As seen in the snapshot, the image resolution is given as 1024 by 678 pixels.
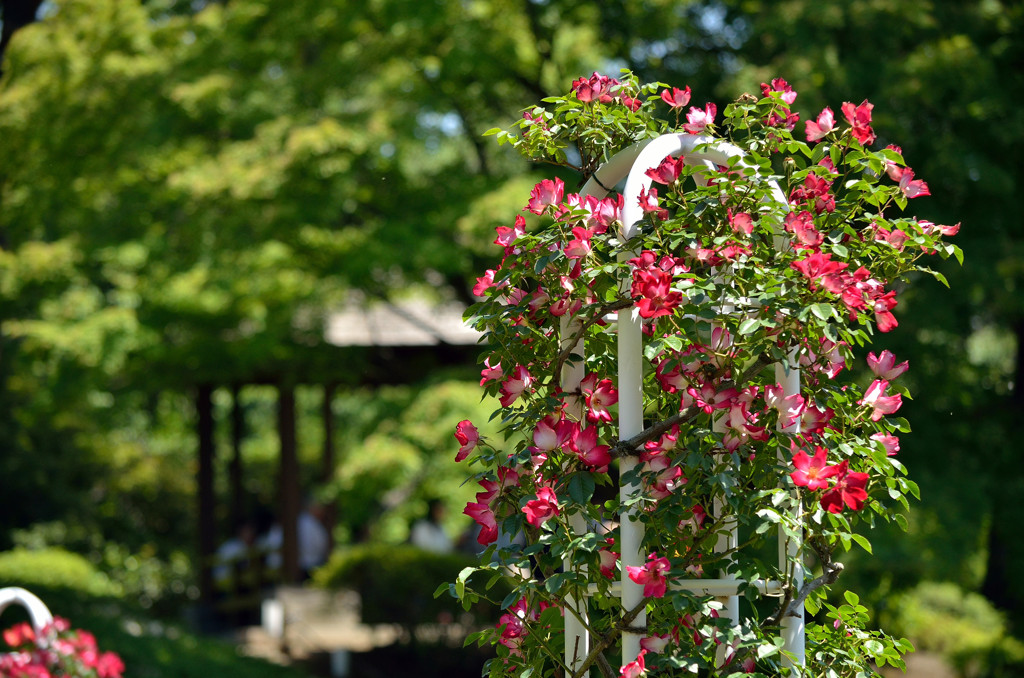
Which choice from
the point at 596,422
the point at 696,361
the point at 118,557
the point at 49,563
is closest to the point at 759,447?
the point at 696,361

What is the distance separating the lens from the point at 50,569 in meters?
9.98

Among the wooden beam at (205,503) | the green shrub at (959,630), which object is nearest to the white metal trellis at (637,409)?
the green shrub at (959,630)

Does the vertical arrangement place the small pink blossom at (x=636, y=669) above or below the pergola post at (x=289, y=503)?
above

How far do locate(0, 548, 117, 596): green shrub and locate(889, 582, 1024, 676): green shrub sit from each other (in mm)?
7357

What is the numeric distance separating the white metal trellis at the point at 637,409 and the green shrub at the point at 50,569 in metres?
8.60

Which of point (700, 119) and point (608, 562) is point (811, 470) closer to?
point (608, 562)

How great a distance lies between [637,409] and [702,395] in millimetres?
127

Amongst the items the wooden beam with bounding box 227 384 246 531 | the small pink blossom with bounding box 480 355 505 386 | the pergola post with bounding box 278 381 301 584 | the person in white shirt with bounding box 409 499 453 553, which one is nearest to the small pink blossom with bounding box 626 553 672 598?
the small pink blossom with bounding box 480 355 505 386

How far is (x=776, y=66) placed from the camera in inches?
221

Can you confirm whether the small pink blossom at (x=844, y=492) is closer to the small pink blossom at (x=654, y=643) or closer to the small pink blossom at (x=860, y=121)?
the small pink blossom at (x=654, y=643)

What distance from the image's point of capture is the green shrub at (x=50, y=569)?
9695 millimetres

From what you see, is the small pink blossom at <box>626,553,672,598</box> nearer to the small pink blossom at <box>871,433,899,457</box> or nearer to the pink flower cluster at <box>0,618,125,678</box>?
the small pink blossom at <box>871,433,899,457</box>

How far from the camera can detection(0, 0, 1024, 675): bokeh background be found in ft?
18.0

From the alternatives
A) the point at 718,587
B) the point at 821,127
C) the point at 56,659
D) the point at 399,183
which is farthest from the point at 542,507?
the point at 399,183
